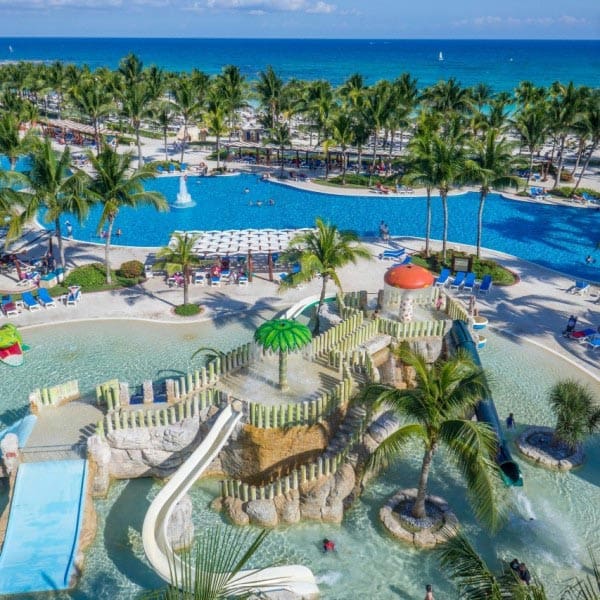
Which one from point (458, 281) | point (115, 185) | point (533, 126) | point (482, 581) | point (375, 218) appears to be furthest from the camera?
point (533, 126)

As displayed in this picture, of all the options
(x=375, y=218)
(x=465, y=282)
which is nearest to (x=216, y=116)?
(x=375, y=218)

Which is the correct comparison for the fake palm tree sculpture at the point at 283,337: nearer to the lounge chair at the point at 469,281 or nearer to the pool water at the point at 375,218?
the lounge chair at the point at 469,281

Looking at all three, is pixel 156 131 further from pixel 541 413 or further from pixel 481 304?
pixel 541 413

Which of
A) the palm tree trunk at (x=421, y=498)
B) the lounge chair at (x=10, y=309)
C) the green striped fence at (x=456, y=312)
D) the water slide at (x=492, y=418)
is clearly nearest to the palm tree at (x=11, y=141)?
the lounge chair at (x=10, y=309)

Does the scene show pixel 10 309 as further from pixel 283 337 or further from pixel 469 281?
pixel 469 281

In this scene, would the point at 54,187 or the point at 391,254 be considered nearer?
the point at 54,187
